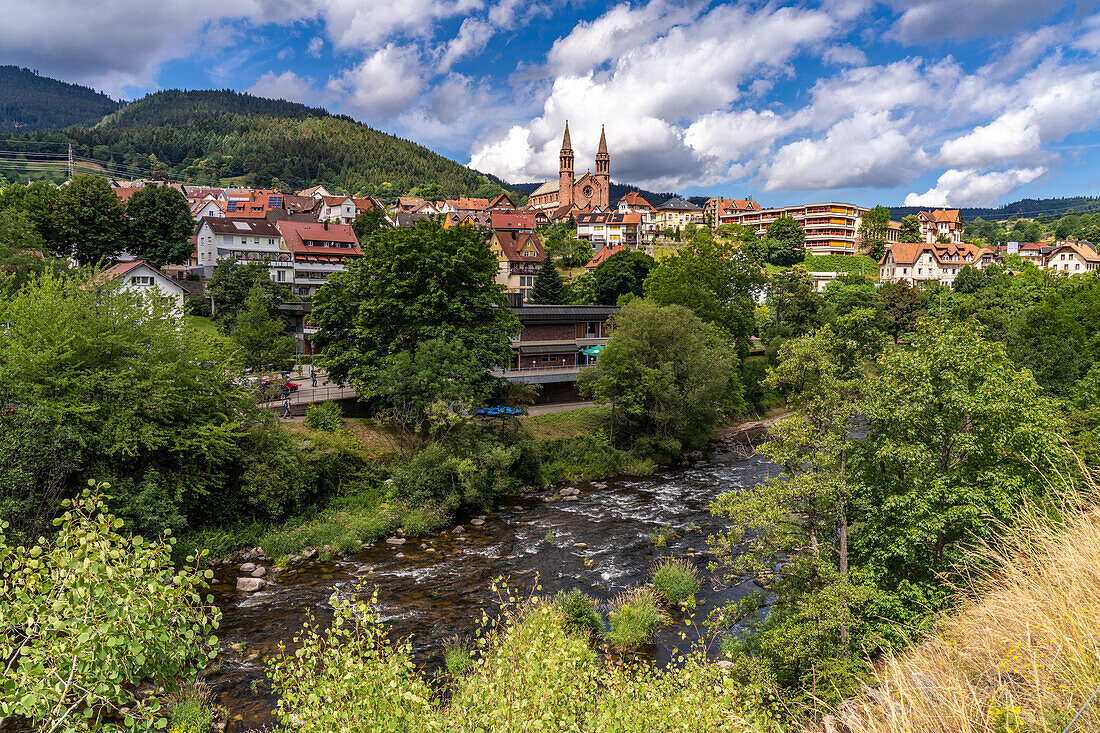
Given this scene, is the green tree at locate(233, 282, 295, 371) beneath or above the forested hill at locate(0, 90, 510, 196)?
beneath

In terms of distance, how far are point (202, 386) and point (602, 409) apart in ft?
75.1

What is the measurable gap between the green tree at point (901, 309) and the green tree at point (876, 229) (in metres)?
48.4

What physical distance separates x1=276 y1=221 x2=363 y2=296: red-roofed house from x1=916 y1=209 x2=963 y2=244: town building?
345 ft

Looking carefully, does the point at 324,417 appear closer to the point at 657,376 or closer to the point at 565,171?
the point at 657,376

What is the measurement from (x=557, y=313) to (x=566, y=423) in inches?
456

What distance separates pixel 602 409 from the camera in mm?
38125

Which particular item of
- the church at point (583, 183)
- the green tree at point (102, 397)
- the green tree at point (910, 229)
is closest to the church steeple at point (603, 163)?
the church at point (583, 183)

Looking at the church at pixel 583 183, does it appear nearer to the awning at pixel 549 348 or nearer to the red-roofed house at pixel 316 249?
the red-roofed house at pixel 316 249

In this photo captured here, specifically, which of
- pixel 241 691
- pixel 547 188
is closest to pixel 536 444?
pixel 241 691

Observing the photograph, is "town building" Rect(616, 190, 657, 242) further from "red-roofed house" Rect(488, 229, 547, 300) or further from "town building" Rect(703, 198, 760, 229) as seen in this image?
"red-roofed house" Rect(488, 229, 547, 300)

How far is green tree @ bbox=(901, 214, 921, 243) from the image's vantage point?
350ft

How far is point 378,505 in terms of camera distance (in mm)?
26234

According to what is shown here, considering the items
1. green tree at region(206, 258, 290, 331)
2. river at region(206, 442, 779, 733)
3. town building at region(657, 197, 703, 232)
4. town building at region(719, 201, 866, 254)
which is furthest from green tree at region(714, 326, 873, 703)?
town building at region(657, 197, 703, 232)

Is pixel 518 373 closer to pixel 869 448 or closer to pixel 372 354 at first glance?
pixel 372 354
